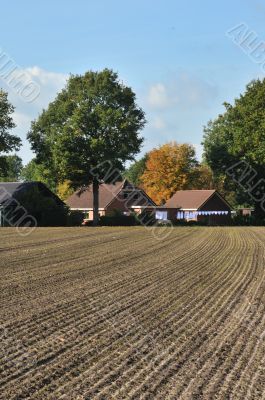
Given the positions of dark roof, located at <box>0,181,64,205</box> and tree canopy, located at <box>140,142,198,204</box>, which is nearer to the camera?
dark roof, located at <box>0,181,64,205</box>

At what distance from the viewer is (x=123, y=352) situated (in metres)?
8.94

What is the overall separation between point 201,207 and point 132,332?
226 feet

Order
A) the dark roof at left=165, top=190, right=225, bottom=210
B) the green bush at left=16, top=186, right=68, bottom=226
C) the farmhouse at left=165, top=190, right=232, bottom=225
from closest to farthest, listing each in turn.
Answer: the green bush at left=16, top=186, right=68, bottom=226 < the dark roof at left=165, top=190, right=225, bottom=210 < the farmhouse at left=165, top=190, right=232, bottom=225

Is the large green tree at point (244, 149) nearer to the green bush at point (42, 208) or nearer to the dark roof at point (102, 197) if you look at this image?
the dark roof at point (102, 197)

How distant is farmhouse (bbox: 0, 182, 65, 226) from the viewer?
58031 mm

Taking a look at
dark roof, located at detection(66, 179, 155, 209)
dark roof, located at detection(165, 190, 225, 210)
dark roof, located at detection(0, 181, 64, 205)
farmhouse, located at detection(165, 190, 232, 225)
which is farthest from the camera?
dark roof, located at detection(66, 179, 155, 209)

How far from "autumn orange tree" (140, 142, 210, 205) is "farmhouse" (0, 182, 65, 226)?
28.3 metres

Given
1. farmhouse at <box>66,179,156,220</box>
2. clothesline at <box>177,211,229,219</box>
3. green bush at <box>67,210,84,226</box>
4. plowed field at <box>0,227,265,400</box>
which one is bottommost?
plowed field at <box>0,227,265,400</box>

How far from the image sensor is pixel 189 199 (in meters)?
80.5

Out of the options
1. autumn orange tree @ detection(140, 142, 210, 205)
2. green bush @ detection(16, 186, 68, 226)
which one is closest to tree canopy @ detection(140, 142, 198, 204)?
autumn orange tree @ detection(140, 142, 210, 205)

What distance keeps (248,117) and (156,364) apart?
5537 centimetres

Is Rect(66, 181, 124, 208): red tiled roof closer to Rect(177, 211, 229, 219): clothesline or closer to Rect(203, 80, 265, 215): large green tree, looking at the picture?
Rect(177, 211, 229, 219): clothesline

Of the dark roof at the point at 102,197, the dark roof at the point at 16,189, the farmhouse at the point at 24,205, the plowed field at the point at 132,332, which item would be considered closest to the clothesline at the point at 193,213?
the dark roof at the point at 102,197

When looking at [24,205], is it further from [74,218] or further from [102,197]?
[102,197]
